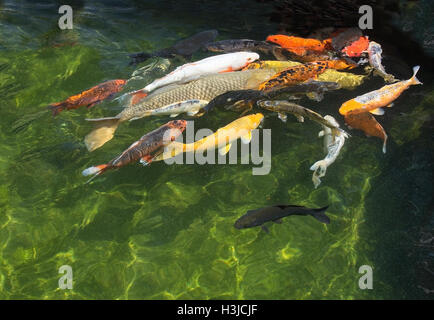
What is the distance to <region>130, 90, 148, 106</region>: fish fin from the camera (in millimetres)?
5370

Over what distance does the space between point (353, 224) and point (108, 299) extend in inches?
108

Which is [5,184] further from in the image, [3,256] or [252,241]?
[252,241]

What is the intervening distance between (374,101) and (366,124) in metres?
0.37

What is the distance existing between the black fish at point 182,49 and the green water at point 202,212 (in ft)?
2.24

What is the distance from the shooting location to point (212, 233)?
4.50m

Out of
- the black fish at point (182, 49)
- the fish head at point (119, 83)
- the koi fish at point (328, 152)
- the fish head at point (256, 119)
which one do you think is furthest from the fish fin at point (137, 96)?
the koi fish at point (328, 152)

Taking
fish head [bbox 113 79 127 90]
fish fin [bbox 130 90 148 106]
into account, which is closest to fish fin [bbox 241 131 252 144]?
fish fin [bbox 130 90 148 106]

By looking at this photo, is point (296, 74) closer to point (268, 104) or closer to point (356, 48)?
point (268, 104)

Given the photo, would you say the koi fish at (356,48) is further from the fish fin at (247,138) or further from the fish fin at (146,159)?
the fish fin at (146,159)

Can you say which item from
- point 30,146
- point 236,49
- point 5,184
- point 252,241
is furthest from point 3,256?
point 236,49

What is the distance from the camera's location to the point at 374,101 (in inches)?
210

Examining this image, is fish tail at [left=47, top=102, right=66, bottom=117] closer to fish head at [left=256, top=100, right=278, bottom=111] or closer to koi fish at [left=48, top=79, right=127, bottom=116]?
koi fish at [left=48, top=79, right=127, bottom=116]

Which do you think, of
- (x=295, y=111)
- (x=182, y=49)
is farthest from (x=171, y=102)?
(x=182, y=49)

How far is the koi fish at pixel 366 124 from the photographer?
16.9 ft
